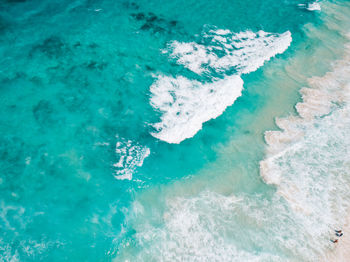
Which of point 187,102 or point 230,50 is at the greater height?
point 230,50

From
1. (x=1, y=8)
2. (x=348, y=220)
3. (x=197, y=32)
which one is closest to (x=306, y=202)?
(x=348, y=220)

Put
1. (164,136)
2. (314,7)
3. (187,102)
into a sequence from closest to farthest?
1. (164,136)
2. (187,102)
3. (314,7)

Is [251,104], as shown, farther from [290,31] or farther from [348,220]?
[290,31]

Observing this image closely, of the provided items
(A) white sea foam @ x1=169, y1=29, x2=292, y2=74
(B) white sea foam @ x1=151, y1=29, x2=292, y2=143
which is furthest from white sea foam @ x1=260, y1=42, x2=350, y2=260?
(A) white sea foam @ x1=169, y1=29, x2=292, y2=74

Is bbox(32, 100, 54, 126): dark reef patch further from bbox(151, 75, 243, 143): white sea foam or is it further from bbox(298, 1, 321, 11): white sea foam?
bbox(298, 1, 321, 11): white sea foam

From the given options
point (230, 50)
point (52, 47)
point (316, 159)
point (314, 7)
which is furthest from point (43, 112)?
point (314, 7)

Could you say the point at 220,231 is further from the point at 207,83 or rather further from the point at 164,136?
the point at 207,83
